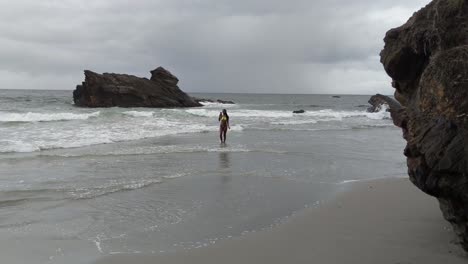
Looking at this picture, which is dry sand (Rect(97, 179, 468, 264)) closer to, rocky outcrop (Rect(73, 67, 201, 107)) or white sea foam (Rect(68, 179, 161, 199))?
white sea foam (Rect(68, 179, 161, 199))

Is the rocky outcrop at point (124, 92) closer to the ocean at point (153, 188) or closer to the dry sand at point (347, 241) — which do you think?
the ocean at point (153, 188)

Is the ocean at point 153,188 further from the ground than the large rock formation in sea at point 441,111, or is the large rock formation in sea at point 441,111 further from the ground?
the large rock formation in sea at point 441,111

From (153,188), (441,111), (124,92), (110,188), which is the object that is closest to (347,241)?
(441,111)

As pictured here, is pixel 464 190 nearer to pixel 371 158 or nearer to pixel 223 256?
pixel 223 256

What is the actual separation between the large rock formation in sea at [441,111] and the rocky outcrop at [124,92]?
160ft

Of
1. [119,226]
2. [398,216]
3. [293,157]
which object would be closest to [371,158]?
[293,157]

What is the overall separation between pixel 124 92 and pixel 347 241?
4855cm

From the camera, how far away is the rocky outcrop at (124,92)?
5141 cm

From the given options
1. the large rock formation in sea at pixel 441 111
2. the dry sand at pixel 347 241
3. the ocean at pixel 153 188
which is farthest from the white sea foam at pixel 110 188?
the large rock formation in sea at pixel 441 111

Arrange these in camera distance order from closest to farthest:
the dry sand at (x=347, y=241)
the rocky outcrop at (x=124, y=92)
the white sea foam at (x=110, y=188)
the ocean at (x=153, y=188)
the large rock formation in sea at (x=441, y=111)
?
the large rock formation in sea at (x=441, y=111) → the dry sand at (x=347, y=241) → the ocean at (x=153, y=188) → the white sea foam at (x=110, y=188) → the rocky outcrop at (x=124, y=92)

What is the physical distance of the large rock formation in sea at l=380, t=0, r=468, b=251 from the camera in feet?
12.9

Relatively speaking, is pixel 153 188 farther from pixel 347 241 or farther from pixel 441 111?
pixel 441 111

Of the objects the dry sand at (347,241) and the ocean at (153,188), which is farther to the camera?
the ocean at (153,188)

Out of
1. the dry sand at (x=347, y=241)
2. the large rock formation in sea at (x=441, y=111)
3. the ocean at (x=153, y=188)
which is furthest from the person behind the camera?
the ocean at (x=153, y=188)
